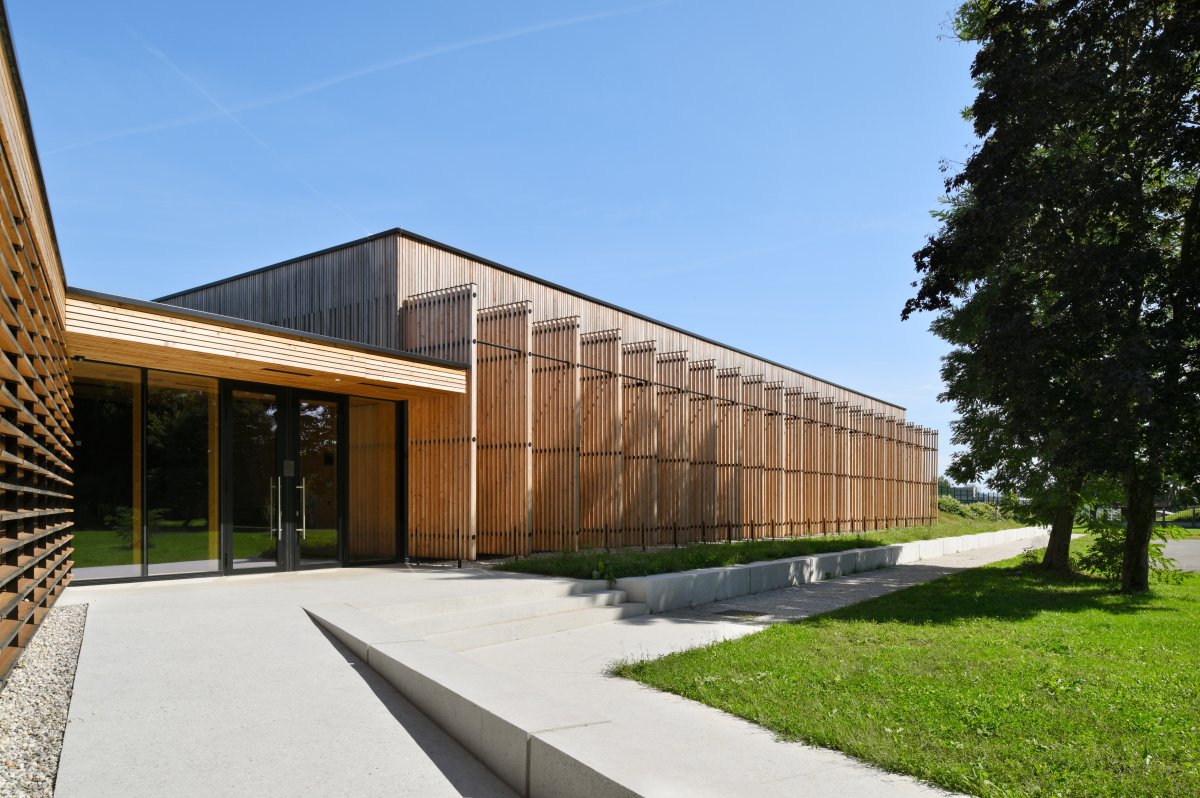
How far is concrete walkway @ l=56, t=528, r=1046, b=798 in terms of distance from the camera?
4031mm

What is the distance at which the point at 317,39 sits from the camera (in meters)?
9.09

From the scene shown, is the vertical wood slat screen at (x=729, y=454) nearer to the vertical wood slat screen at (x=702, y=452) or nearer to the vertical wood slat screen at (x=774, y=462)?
the vertical wood slat screen at (x=702, y=452)

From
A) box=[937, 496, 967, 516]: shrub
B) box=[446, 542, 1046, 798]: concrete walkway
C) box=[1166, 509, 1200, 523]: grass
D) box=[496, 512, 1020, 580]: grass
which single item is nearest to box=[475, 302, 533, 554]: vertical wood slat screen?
box=[496, 512, 1020, 580]: grass

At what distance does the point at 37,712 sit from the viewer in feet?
15.6

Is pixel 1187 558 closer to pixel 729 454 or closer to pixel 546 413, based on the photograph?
pixel 729 454

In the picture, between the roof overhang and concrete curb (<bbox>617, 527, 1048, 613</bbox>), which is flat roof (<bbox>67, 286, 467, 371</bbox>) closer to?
the roof overhang

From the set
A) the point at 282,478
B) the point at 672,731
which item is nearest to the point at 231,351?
the point at 282,478

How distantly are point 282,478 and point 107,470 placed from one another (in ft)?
7.77

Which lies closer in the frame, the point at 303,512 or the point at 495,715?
the point at 495,715

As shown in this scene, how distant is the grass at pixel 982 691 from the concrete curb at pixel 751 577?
2021 millimetres

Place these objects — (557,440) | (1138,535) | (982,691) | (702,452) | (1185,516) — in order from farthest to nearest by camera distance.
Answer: (1185,516) → (702,452) → (557,440) → (1138,535) → (982,691)

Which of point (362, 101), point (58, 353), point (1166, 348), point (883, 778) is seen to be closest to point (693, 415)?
point (1166, 348)

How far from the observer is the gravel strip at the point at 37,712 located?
3.93m

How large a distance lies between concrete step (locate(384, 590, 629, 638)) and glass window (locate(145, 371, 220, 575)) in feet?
14.3
